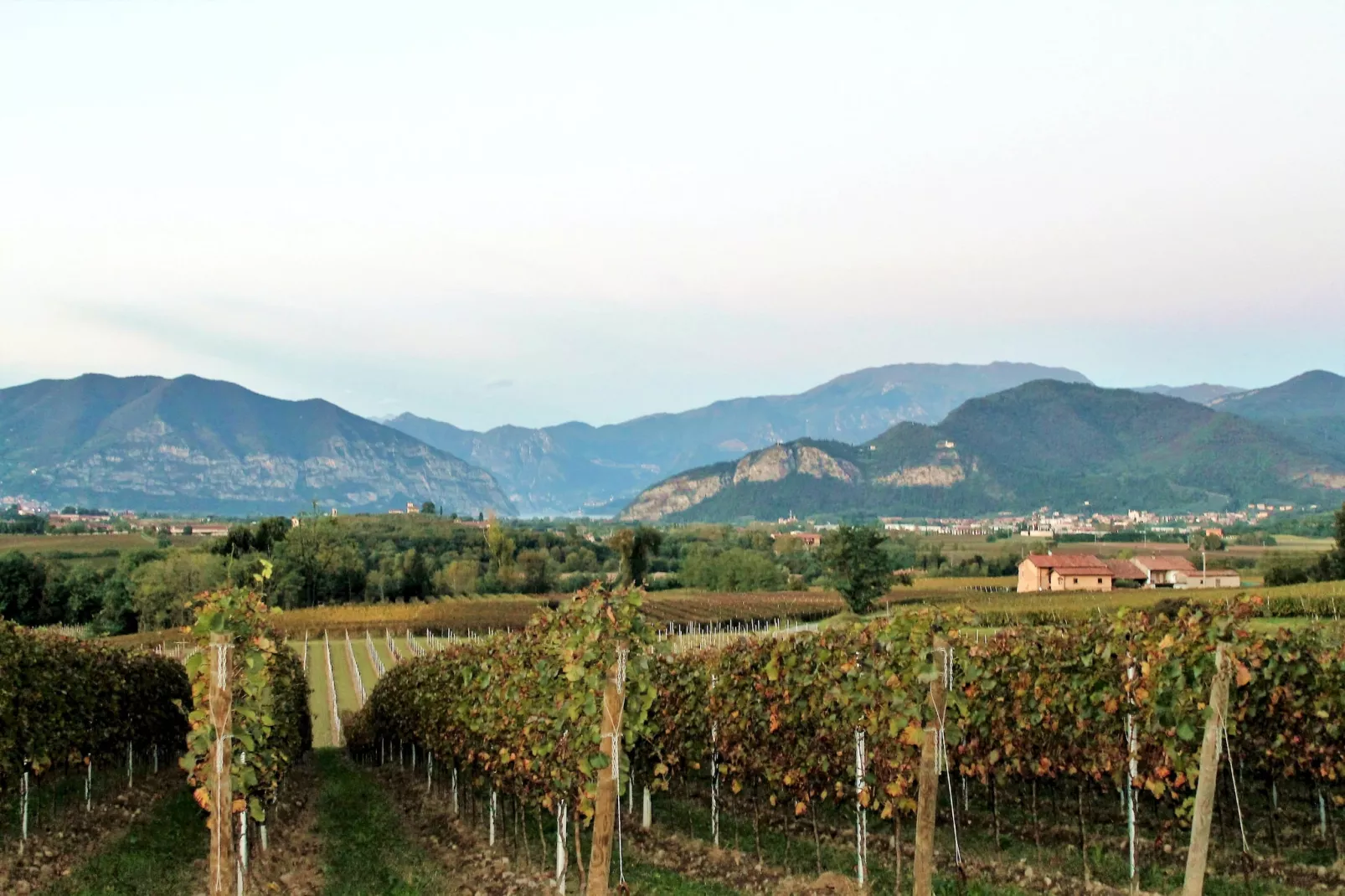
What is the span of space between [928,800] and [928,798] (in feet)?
0.05

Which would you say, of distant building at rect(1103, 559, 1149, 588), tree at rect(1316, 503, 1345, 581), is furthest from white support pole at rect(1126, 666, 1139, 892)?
distant building at rect(1103, 559, 1149, 588)

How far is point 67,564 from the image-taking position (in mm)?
104250

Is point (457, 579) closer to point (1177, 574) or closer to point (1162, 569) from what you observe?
point (1177, 574)

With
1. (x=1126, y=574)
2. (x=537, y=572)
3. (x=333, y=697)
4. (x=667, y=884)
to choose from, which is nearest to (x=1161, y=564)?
(x=1126, y=574)

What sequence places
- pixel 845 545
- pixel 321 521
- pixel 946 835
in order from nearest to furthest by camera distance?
pixel 946 835 < pixel 845 545 < pixel 321 521

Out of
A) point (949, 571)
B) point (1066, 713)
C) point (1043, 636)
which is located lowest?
point (949, 571)

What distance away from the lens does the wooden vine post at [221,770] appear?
8.15m

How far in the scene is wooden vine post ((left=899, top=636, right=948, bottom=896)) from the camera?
27.2 ft

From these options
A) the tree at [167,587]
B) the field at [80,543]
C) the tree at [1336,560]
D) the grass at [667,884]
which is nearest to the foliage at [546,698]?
the grass at [667,884]

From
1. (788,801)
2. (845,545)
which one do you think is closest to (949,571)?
(845,545)

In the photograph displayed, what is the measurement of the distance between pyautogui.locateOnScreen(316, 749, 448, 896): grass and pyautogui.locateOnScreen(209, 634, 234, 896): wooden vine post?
10.8ft

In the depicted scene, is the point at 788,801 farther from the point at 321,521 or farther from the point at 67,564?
the point at 67,564

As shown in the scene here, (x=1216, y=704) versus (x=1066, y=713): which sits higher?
(x=1216, y=704)

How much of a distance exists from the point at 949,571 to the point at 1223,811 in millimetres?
96008
